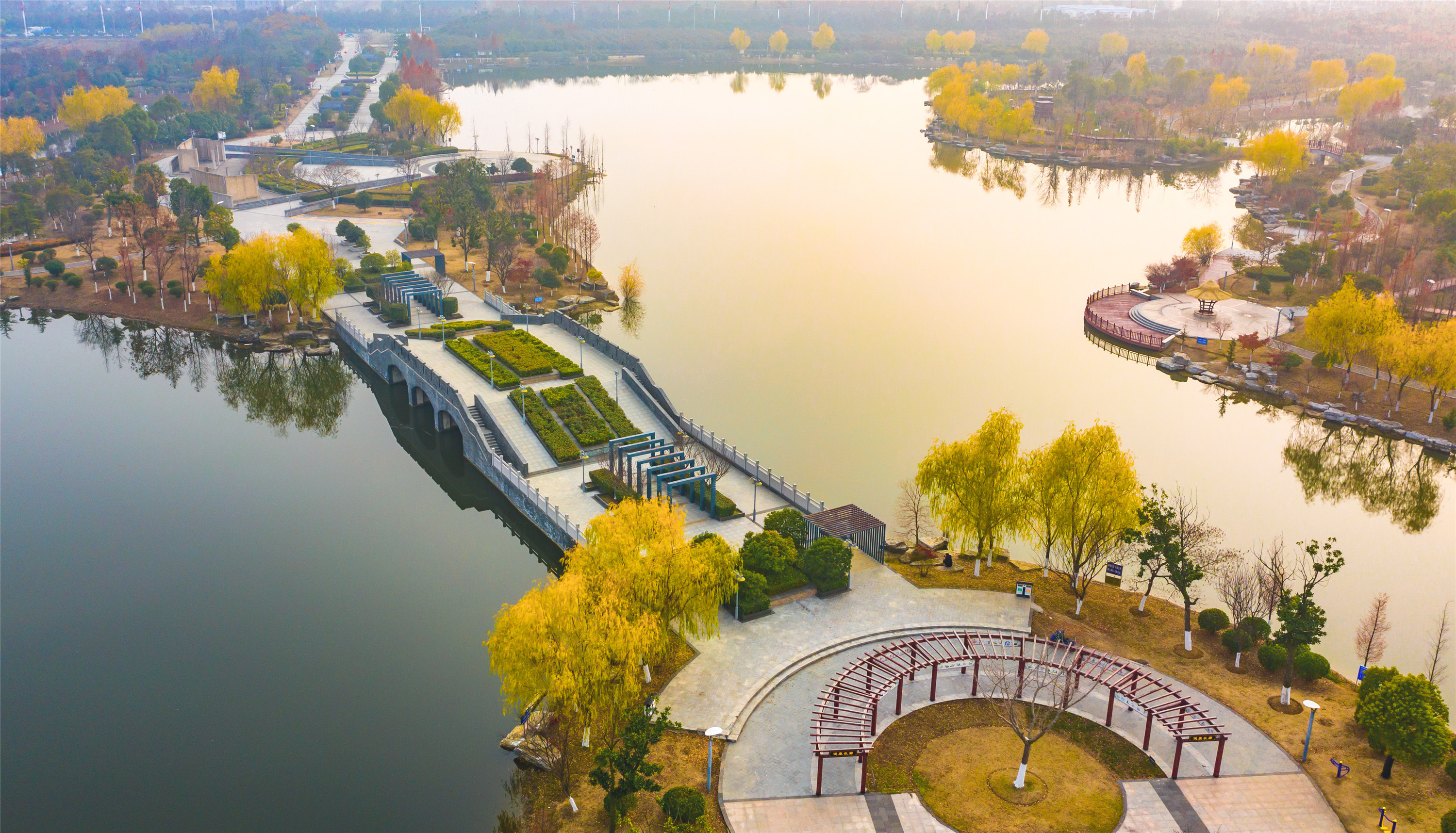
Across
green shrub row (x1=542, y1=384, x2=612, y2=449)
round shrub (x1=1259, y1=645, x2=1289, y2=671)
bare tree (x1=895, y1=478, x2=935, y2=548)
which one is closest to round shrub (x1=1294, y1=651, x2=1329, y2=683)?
A: round shrub (x1=1259, y1=645, x2=1289, y2=671)

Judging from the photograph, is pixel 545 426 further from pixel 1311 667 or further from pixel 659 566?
pixel 1311 667

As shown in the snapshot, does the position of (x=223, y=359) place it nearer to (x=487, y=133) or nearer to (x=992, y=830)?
(x=992, y=830)

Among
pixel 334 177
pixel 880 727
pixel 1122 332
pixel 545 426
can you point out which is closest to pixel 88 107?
pixel 334 177

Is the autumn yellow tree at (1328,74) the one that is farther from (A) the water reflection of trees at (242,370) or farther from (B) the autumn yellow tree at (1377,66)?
(A) the water reflection of trees at (242,370)

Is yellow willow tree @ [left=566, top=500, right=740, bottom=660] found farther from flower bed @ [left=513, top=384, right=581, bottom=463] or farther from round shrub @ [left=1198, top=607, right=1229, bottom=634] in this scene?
round shrub @ [left=1198, top=607, right=1229, bottom=634]

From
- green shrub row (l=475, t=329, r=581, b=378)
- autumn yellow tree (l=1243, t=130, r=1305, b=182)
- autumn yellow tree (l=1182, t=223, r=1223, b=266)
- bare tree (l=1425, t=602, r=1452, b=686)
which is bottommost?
bare tree (l=1425, t=602, r=1452, b=686)

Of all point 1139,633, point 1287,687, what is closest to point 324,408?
point 1139,633
